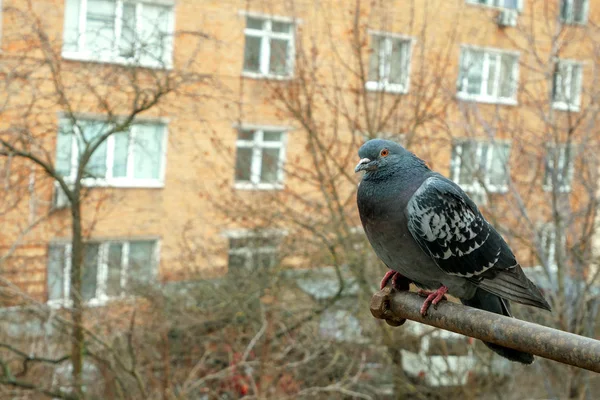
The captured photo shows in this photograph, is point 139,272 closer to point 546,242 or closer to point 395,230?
point 546,242

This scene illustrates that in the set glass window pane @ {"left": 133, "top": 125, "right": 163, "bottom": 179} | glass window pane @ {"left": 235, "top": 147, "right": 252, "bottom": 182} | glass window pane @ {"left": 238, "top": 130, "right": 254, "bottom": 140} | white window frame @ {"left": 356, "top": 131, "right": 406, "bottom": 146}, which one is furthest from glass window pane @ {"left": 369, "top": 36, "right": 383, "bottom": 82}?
glass window pane @ {"left": 133, "top": 125, "right": 163, "bottom": 179}

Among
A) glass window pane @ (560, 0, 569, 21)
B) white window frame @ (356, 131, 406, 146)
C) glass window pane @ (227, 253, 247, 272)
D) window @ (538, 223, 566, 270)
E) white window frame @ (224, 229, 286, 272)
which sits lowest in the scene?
glass window pane @ (227, 253, 247, 272)

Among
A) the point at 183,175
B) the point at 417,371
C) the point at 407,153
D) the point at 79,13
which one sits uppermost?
the point at 79,13

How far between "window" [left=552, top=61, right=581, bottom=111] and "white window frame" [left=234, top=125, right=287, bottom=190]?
387 centimetres

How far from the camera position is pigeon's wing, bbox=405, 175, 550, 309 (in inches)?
151

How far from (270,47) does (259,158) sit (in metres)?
1.98

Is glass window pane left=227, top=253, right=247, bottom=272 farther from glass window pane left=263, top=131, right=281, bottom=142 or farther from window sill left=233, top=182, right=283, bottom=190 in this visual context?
glass window pane left=263, top=131, right=281, bottom=142

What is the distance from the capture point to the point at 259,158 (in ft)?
47.8

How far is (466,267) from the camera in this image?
394 cm

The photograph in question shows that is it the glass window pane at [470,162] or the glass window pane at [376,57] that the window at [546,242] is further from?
the glass window pane at [376,57]

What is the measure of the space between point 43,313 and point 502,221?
583 cm

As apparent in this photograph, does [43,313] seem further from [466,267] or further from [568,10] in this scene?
[568,10]

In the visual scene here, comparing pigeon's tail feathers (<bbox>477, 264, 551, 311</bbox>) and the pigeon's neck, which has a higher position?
the pigeon's neck

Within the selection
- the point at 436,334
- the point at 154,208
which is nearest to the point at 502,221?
the point at 436,334
